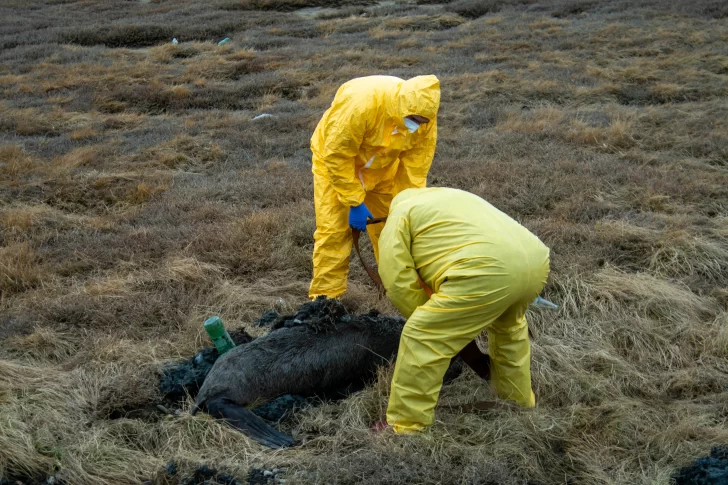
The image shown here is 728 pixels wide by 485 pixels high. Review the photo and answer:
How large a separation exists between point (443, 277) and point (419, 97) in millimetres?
1642

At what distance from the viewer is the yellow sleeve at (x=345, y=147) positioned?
5.02m

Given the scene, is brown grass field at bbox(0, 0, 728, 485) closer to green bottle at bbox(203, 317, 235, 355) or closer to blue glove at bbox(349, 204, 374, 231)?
green bottle at bbox(203, 317, 235, 355)

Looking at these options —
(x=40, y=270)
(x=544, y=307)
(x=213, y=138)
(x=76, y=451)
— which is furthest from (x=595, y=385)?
(x=213, y=138)

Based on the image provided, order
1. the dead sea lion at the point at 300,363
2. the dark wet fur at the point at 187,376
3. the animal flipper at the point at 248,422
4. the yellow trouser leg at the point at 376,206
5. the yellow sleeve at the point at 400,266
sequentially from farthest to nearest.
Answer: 1. the yellow trouser leg at the point at 376,206
2. the dark wet fur at the point at 187,376
3. the dead sea lion at the point at 300,363
4. the animal flipper at the point at 248,422
5. the yellow sleeve at the point at 400,266

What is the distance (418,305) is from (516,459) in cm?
88

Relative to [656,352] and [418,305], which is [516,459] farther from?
[656,352]

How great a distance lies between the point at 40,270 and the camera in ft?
19.7

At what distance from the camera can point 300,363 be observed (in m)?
4.27

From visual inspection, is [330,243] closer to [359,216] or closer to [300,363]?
[359,216]

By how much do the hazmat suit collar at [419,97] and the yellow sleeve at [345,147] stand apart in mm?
313

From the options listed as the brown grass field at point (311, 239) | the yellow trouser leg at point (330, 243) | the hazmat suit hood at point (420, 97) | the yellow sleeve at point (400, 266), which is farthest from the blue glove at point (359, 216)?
the yellow sleeve at point (400, 266)

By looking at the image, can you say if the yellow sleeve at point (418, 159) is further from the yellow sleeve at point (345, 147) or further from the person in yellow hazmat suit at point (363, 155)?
the yellow sleeve at point (345, 147)

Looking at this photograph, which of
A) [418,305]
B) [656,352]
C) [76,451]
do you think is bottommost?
[656,352]

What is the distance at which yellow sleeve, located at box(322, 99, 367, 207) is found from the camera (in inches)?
197
